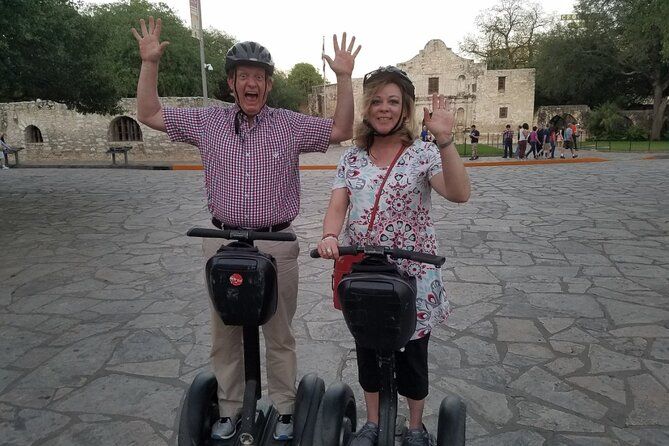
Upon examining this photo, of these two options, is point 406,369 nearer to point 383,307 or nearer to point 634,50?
point 383,307

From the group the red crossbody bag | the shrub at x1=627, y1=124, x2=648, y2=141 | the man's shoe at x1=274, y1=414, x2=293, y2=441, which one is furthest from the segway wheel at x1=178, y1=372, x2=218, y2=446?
Answer: the shrub at x1=627, y1=124, x2=648, y2=141

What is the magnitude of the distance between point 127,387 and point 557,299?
154 inches

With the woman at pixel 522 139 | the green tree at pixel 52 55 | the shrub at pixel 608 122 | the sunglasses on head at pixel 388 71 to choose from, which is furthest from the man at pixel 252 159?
the shrub at pixel 608 122

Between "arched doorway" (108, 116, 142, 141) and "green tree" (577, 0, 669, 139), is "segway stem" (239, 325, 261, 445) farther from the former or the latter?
"green tree" (577, 0, 669, 139)

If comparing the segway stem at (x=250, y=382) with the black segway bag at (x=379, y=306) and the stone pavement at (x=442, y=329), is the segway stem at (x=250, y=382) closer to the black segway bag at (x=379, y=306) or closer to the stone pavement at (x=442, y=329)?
the black segway bag at (x=379, y=306)

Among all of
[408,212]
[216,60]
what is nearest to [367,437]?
[408,212]

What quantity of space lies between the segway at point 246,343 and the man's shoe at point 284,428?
0.03m

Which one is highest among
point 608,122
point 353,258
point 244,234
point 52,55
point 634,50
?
point 634,50

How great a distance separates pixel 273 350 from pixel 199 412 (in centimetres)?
47

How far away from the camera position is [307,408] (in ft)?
8.11

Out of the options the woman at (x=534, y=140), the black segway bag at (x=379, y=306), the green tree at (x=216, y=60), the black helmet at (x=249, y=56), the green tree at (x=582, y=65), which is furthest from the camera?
the green tree at (x=582, y=65)

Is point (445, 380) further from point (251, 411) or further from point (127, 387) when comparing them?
point (127, 387)

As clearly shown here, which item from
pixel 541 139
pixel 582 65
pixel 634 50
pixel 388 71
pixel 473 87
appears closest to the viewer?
pixel 388 71

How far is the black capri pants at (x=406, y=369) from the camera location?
7.36ft
